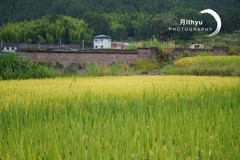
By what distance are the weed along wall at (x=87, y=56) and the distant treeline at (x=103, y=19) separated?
48.2 metres

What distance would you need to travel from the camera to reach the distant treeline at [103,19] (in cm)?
6794

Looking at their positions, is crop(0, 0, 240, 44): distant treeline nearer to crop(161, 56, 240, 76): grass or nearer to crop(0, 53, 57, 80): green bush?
crop(161, 56, 240, 76): grass

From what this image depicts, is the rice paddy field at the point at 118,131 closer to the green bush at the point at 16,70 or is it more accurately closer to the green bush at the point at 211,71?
the green bush at the point at 16,70

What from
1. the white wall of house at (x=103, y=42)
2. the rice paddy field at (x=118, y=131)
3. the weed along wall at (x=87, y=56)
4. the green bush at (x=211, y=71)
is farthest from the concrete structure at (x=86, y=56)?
the white wall of house at (x=103, y=42)

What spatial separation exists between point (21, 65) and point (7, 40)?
74172mm

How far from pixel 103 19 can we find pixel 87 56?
79672mm

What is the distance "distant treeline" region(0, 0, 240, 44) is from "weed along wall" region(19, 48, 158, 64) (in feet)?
158

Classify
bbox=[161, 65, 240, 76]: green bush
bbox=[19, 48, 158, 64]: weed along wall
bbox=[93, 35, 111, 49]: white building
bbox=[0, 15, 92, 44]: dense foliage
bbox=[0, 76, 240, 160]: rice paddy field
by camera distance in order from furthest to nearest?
1. bbox=[0, 15, 92, 44]: dense foliage
2. bbox=[93, 35, 111, 49]: white building
3. bbox=[19, 48, 158, 64]: weed along wall
4. bbox=[161, 65, 240, 76]: green bush
5. bbox=[0, 76, 240, 160]: rice paddy field

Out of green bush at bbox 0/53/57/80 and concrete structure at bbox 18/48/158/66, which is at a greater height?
concrete structure at bbox 18/48/158/66

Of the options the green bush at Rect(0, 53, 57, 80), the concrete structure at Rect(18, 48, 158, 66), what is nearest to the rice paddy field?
A: the green bush at Rect(0, 53, 57, 80)

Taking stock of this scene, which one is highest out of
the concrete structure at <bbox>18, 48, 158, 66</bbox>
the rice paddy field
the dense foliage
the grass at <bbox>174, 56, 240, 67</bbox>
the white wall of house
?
the dense foliage

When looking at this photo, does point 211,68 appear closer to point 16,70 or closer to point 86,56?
point 86,56

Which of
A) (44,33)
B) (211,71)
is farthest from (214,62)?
(44,33)

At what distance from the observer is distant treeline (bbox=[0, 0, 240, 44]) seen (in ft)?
223
